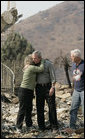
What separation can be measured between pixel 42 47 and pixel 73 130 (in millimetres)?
118464

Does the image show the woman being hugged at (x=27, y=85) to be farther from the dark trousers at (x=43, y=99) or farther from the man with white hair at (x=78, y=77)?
the man with white hair at (x=78, y=77)

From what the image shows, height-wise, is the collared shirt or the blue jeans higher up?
the collared shirt

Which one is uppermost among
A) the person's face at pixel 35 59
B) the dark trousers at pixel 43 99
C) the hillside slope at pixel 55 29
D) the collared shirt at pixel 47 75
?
the person's face at pixel 35 59

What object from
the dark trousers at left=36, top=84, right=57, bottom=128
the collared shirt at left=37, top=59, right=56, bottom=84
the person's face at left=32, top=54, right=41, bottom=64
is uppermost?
the person's face at left=32, top=54, right=41, bottom=64

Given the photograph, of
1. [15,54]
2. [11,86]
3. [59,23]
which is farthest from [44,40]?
[11,86]

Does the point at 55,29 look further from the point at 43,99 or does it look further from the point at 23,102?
the point at 23,102

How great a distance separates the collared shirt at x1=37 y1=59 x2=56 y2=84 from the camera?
803 centimetres

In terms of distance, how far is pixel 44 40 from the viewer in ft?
433

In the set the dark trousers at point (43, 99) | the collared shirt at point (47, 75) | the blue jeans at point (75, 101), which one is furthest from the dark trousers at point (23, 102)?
the blue jeans at point (75, 101)

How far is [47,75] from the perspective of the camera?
8.12 meters

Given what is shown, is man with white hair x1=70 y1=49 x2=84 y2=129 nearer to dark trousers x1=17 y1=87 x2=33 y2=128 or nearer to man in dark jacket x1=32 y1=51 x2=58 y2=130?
man in dark jacket x1=32 y1=51 x2=58 y2=130

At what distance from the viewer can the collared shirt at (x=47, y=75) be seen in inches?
316

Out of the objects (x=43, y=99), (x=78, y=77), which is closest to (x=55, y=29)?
(x=43, y=99)

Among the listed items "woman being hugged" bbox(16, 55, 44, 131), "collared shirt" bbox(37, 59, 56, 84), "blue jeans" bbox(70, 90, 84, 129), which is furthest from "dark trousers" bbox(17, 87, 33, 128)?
"blue jeans" bbox(70, 90, 84, 129)
